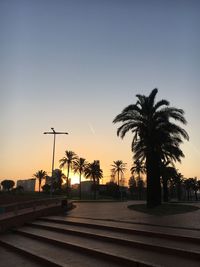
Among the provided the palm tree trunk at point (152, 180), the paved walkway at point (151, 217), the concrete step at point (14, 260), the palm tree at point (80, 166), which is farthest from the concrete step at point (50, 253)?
the palm tree at point (80, 166)

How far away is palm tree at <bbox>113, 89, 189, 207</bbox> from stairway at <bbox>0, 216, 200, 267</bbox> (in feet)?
33.2

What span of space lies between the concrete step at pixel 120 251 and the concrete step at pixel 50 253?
0.10m

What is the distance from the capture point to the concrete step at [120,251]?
7410 mm

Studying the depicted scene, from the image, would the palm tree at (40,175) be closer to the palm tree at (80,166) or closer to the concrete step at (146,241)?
the palm tree at (80,166)

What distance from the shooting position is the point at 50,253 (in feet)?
30.9

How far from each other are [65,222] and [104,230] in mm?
3175

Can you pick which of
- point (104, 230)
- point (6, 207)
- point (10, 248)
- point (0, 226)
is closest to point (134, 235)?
point (104, 230)

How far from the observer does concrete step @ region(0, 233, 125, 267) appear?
8.10m

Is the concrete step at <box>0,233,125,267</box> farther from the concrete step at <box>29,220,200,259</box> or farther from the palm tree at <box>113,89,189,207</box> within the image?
the palm tree at <box>113,89,189,207</box>

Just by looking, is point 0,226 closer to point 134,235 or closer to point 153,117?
point 134,235

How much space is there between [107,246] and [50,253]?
164 centimetres

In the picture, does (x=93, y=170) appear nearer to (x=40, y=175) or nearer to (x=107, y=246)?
(x=40, y=175)

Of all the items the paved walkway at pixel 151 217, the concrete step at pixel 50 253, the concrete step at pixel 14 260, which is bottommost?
the concrete step at pixel 14 260

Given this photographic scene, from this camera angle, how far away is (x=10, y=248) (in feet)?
36.8
